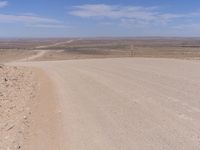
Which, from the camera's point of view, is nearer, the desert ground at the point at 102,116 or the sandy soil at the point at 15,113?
the desert ground at the point at 102,116

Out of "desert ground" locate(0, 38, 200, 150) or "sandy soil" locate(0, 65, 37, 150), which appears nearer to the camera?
"desert ground" locate(0, 38, 200, 150)

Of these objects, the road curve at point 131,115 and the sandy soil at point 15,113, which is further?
the sandy soil at point 15,113

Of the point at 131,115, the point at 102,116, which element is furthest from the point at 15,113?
the point at 131,115

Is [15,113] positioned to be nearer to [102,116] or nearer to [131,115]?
[102,116]

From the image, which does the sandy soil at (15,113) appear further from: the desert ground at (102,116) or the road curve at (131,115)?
the road curve at (131,115)

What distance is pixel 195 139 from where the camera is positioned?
6.07 m

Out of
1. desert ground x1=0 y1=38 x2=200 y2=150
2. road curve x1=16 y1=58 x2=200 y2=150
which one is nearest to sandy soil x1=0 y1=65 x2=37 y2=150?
desert ground x1=0 y1=38 x2=200 y2=150

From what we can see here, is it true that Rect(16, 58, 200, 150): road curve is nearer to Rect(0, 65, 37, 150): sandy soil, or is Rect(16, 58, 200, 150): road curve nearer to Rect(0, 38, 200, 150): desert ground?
Rect(0, 38, 200, 150): desert ground

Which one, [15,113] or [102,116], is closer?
[102,116]

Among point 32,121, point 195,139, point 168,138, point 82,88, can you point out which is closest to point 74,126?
point 32,121

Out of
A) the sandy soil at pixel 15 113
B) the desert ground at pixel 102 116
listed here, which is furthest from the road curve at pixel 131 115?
the sandy soil at pixel 15 113

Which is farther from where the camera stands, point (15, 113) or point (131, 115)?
point (15, 113)

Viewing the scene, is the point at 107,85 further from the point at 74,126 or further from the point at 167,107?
the point at 74,126

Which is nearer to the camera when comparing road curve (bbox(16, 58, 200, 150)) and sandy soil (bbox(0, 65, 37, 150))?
road curve (bbox(16, 58, 200, 150))
